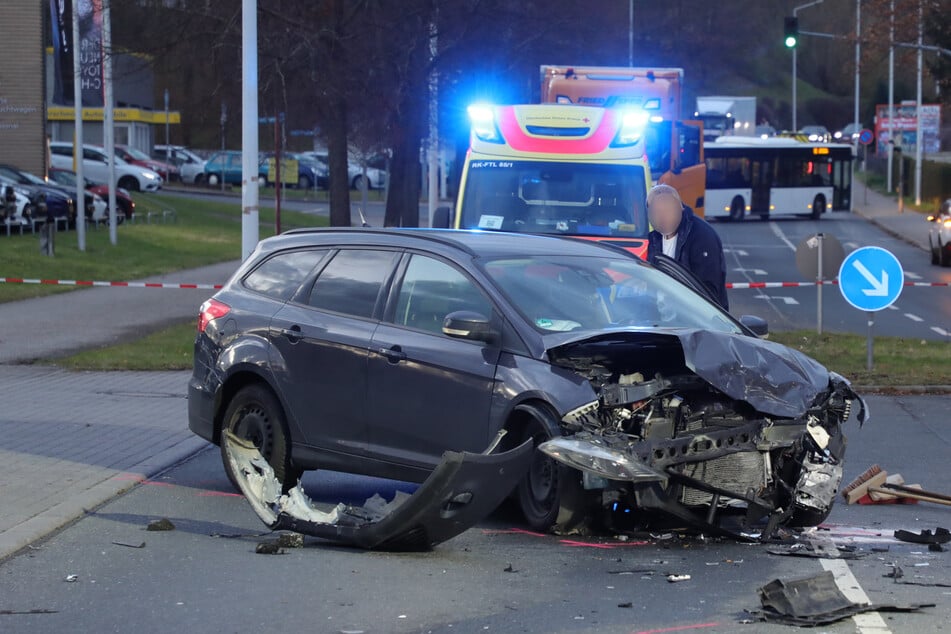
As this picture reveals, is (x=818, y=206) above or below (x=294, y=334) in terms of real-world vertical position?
below

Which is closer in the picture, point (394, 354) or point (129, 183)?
point (394, 354)

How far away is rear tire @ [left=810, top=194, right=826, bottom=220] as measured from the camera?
54.8 metres

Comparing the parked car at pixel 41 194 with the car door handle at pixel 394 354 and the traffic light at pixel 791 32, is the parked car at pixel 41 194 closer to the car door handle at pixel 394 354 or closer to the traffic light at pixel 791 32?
the traffic light at pixel 791 32

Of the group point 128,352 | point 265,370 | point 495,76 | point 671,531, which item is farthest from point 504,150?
point 495,76

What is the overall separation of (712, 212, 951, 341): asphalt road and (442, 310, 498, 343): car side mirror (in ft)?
44.7

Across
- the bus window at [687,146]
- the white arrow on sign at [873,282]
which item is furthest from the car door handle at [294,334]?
the bus window at [687,146]

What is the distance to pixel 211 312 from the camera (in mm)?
9398

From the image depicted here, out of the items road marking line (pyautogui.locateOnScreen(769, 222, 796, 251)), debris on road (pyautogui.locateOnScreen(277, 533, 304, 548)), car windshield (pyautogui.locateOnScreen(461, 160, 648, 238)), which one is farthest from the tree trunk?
debris on road (pyautogui.locateOnScreen(277, 533, 304, 548))

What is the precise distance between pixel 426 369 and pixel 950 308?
18915mm

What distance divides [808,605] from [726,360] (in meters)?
1.57

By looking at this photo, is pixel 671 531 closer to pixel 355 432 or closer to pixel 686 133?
pixel 355 432

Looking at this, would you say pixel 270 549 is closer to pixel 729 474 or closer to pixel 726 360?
pixel 729 474

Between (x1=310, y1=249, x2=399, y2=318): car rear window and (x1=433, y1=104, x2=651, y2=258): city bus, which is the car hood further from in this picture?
(x1=433, y1=104, x2=651, y2=258): city bus

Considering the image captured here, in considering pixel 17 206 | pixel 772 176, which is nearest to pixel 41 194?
pixel 17 206
